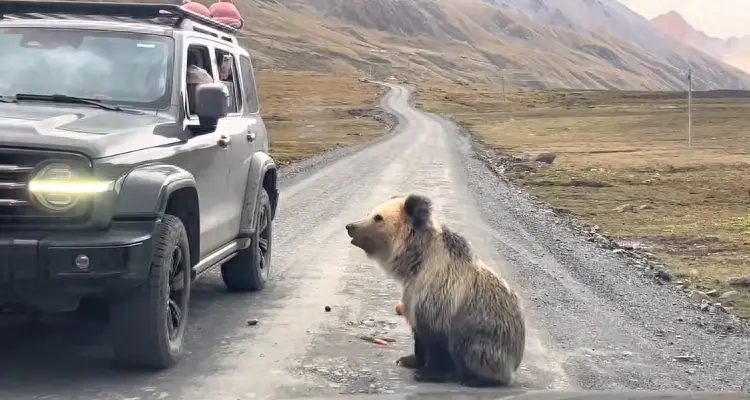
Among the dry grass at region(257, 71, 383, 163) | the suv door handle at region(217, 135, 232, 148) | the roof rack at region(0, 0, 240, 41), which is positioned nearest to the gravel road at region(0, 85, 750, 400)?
the suv door handle at region(217, 135, 232, 148)

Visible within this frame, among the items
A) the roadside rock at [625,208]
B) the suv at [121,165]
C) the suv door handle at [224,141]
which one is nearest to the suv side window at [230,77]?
the suv at [121,165]

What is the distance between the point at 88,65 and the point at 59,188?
165 cm

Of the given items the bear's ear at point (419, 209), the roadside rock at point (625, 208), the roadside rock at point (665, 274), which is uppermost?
the bear's ear at point (419, 209)

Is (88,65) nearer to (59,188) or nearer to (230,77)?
(59,188)

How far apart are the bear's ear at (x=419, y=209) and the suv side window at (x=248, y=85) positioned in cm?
342

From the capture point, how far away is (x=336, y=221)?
14992 millimetres

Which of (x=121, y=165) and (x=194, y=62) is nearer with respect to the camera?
(x=121, y=165)

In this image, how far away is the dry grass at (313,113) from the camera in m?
41.5

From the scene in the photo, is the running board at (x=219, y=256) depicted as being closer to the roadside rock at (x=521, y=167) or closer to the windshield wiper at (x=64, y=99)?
the windshield wiper at (x=64, y=99)

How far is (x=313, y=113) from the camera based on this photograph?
7306 cm

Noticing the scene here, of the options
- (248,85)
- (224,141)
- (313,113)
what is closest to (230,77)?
(248,85)

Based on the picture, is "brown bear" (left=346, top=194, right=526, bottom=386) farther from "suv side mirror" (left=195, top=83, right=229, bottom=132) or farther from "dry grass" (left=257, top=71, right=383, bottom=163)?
"dry grass" (left=257, top=71, right=383, bottom=163)

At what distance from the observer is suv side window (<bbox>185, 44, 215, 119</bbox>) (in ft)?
23.8

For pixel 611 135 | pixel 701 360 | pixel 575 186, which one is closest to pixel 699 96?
pixel 611 135
